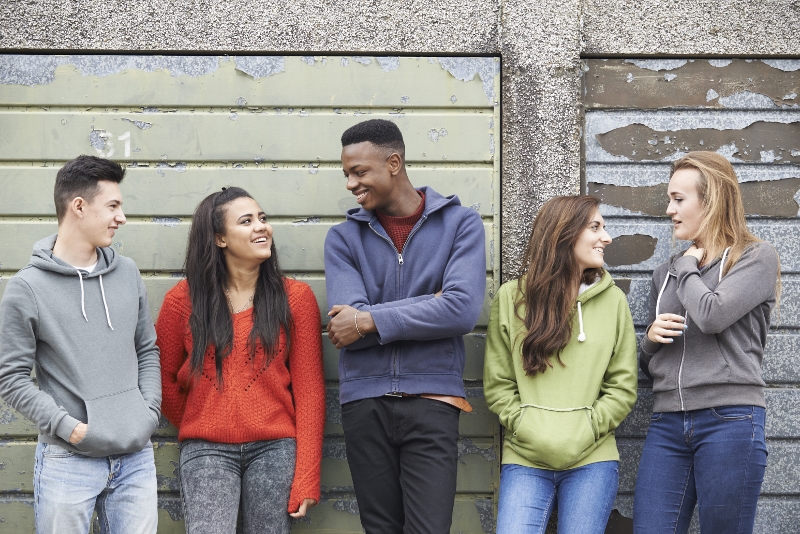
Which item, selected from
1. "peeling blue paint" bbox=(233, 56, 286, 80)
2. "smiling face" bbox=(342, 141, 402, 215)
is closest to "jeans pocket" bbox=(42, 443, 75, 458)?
"smiling face" bbox=(342, 141, 402, 215)

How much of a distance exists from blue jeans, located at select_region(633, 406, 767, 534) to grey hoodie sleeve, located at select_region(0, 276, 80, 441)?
2391mm

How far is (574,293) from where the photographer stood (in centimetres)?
345

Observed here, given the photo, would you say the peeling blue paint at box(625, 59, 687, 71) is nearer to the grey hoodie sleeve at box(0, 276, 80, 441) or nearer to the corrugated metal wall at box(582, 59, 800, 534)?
the corrugated metal wall at box(582, 59, 800, 534)

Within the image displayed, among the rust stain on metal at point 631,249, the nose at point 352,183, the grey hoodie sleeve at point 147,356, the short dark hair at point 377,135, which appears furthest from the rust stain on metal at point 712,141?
the grey hoodie sleeve at point 147,356

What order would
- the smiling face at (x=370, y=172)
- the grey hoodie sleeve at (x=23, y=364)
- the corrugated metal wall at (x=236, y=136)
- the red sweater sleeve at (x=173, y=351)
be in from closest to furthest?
1. the grey hoodie sleeve at (x=23, y=364)
2. the smiling face at (x=370, y=172)
3. the red sweater sleeve at (x=173, y=351)
4. the corrugated metal wall at (x=236, y=136)

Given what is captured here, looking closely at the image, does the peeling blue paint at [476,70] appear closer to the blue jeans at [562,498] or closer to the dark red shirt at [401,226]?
the dark red shirt at [401,226]

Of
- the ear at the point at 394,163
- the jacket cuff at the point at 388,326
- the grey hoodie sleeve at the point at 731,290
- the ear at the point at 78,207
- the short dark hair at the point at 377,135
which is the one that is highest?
the short dark hair at the point at 377,135

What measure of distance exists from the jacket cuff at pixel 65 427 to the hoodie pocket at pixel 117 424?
54 mm

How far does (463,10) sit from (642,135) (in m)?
1.16

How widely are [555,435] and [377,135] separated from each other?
5.00 ft

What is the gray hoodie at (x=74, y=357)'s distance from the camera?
296 centimetres

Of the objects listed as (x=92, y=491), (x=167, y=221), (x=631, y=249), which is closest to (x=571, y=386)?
(x=631, y=249)

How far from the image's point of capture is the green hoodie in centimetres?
321

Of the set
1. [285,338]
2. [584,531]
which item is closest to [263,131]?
[285,338]
